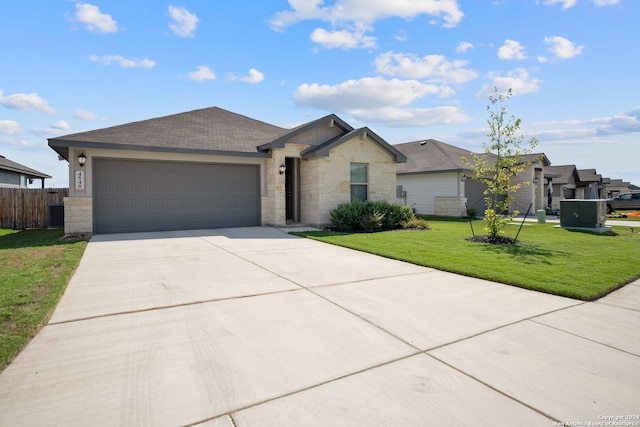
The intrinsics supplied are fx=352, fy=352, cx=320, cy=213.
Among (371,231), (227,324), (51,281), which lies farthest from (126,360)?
(371,231)

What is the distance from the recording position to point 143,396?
2.46 metres

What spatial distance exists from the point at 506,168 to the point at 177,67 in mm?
10945

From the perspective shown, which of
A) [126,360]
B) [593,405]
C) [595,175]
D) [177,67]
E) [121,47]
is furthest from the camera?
[595,175]

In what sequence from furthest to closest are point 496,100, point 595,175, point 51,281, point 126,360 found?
point 595,175 → point 496,100 → point 51,281 → point 126,360

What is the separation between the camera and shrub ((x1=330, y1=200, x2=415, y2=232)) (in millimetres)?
12328

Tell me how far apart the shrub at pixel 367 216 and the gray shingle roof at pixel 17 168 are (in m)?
22.0

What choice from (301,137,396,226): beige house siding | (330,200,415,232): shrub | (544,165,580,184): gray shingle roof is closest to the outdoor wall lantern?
(301,137,396,226): beige house siding

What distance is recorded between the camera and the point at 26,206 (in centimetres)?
1495

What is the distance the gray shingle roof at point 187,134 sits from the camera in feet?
36.4

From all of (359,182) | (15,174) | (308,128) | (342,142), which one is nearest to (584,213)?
(359,182)

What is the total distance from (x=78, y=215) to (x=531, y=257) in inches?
493

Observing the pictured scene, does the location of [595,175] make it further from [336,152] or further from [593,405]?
[593,405]

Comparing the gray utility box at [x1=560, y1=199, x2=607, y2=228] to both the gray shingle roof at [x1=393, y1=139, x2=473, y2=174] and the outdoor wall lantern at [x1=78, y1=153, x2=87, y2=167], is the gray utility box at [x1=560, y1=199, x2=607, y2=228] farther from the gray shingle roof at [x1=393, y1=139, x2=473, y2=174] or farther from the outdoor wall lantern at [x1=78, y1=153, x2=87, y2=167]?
the outdoor wall lantern at [x1=78, y1=153, x2=87, y2=167]

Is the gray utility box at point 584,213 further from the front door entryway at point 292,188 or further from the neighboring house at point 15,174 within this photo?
the neighboring house at point 15,174
